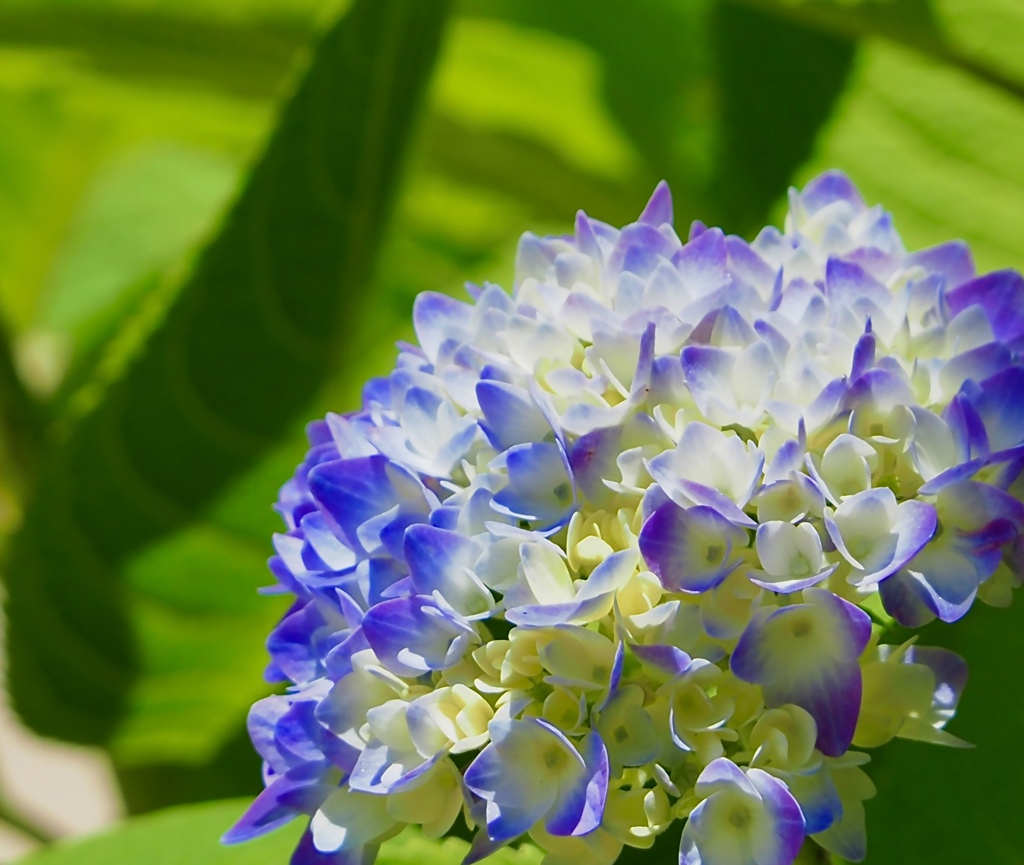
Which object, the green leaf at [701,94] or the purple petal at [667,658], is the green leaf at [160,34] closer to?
the green leaf at [701,94]

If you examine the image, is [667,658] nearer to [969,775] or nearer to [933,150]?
[969,775]

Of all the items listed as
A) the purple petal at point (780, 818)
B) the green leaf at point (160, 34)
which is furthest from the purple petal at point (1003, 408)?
the green leaf at point (160, 34)

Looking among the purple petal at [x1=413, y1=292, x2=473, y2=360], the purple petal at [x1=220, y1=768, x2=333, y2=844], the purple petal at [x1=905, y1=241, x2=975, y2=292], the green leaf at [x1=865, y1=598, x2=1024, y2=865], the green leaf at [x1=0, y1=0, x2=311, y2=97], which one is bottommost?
the green leaf at [x1=0, y1=0, x2=311, y2=97]

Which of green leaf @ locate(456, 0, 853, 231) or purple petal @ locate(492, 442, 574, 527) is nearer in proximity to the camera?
purple petal @ locate(492, 442, 574, 527)

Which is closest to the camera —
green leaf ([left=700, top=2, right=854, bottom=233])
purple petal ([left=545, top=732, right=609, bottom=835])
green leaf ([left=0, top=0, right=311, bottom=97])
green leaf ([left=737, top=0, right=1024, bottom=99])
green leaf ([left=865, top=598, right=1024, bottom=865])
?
purple petal ([left=545, top=732, right=609, bottom=835])

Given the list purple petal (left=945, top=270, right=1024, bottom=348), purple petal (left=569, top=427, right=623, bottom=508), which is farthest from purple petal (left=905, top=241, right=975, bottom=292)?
purple petal (left=569, top=427, right=623, bottom=508)

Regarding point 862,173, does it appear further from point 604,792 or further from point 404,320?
point 604,792

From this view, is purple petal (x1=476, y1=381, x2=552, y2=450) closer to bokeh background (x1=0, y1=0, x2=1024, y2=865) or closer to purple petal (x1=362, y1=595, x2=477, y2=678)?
purple petal (x1=362, y1=595, x2=477, y2=678)
